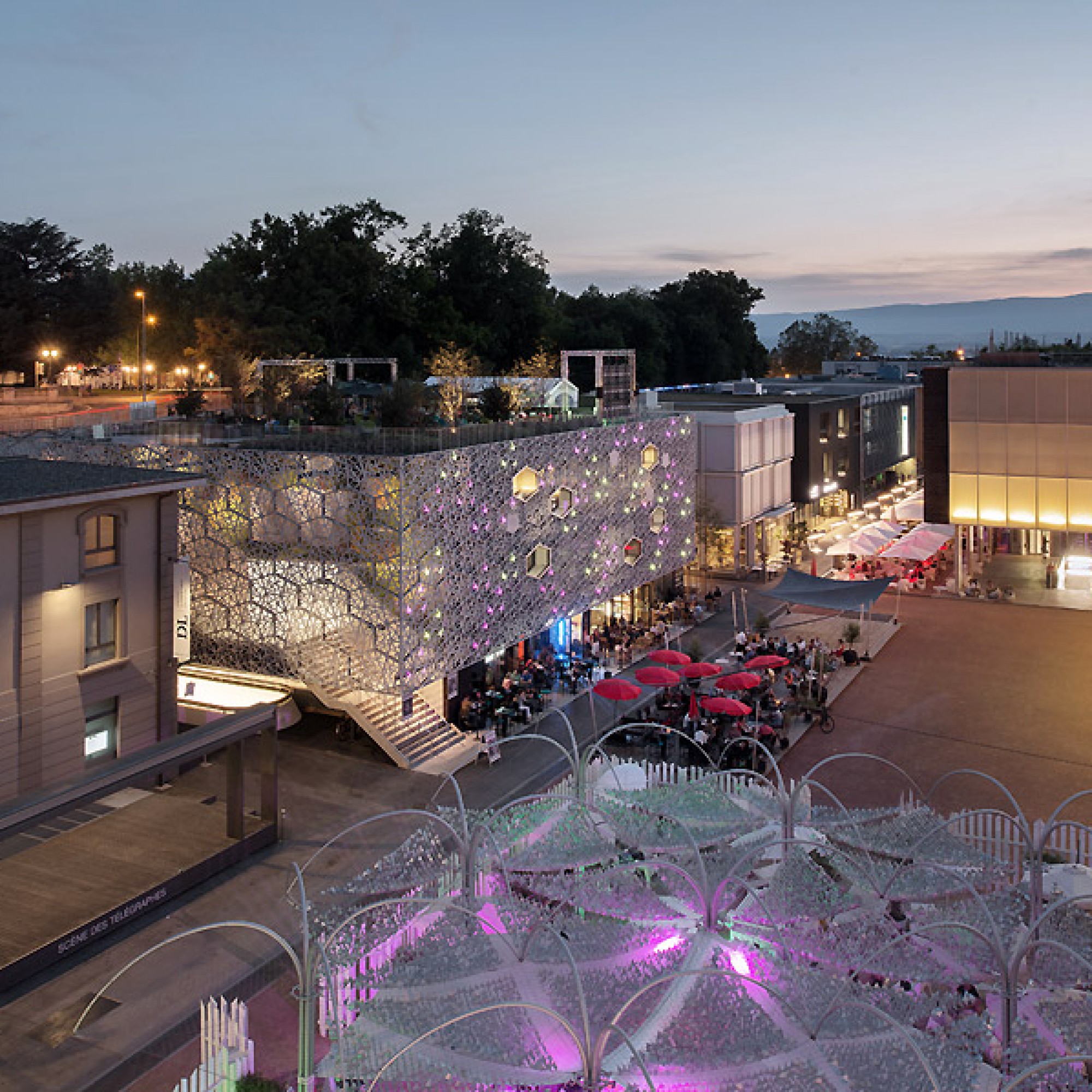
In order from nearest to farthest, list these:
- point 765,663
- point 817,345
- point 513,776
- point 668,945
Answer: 1. point 668,945
2. point 513,776
3. point 765,663
4. point 817,345

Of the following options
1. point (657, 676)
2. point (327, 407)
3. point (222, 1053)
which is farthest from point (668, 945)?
point (327, 407)

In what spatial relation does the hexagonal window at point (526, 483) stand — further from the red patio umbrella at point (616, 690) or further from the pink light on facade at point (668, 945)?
the pink light on facade at point (668, 945)

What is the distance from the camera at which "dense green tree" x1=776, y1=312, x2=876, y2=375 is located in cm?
15462

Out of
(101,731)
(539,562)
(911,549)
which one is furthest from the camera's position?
(911,549)

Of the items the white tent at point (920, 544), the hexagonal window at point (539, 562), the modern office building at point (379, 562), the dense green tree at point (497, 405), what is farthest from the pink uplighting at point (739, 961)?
the white tent at point (920, 544)

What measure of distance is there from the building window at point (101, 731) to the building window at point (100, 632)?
1077mm

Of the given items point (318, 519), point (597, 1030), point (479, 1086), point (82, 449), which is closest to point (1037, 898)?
point (597, 1030)

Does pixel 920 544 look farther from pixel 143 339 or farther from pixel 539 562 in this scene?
pixel 143 339

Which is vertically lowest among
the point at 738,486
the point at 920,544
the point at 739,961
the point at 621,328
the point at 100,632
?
the point at 739,961

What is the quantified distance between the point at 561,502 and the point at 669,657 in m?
6.36

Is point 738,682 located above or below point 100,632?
below

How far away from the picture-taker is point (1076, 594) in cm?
Result: 4828

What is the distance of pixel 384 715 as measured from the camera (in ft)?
96.4

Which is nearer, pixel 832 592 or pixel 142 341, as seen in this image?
pixel 832 592
